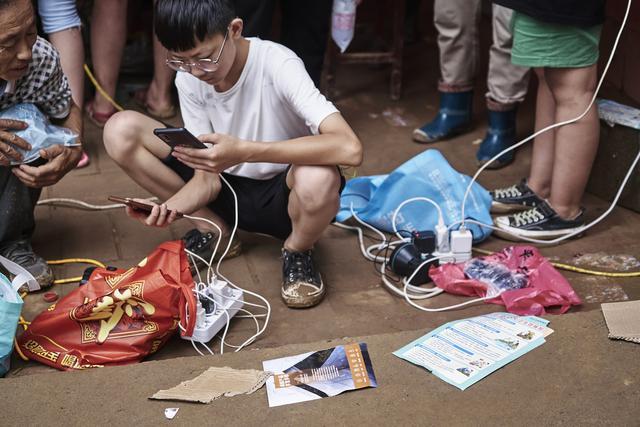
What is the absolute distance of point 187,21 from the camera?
2432mm

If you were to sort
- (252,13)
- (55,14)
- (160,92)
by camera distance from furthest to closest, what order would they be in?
(160,92) < (55,14) < (252,13)

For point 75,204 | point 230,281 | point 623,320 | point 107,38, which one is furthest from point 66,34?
point 623,320

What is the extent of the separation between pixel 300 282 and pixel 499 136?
148cm

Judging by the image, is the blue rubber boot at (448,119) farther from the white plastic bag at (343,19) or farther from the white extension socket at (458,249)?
the white extension socket at (458,249)

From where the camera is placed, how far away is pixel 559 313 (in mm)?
2691

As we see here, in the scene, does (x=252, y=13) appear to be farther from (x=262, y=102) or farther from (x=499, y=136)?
(x=499, y=136)

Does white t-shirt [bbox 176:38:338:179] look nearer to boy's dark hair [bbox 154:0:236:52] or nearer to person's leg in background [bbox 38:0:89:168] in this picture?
boy's dark hair [bbox 154:0:236:52]

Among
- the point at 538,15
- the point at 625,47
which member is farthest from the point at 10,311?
the point at 625,47

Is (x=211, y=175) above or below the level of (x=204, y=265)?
above

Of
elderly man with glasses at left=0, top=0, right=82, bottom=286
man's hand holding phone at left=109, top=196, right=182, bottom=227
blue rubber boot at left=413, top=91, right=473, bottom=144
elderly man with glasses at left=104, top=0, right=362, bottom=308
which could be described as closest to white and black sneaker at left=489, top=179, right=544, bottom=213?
blue rubber boot at left=413, top=91, right=473, bottom=144

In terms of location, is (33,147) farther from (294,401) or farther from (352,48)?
(352,48)

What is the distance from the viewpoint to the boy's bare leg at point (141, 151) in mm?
2814

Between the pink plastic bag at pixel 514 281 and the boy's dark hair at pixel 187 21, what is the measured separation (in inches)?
43.1

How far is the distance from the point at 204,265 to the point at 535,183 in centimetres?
133
